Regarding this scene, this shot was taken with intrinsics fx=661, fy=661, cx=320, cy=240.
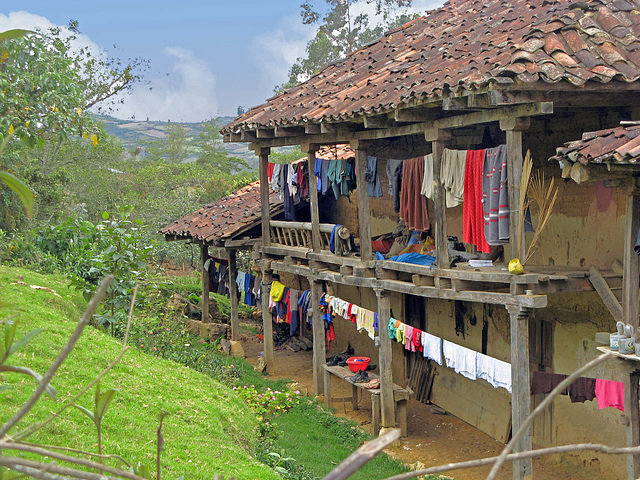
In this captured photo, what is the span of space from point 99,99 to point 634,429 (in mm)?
26289

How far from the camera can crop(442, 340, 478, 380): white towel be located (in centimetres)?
938

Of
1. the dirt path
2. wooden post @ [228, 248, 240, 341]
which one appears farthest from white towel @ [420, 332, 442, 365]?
wooden post @ [228, 248, 240, 341]

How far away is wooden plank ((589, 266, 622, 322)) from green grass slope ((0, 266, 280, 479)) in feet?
14.3

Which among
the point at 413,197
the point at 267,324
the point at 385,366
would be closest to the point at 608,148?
the point at 413,197

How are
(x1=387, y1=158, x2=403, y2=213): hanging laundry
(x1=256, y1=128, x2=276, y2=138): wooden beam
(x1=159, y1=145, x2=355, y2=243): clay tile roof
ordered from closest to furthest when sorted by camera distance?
(x1=387, y1=158, x2=403, y2=213): hanging laundry < (x1=256, y1=128, x2=276, y2=138): wooden beam < (x1=159, y1=145, x2=355, y2=243): clay tile roof

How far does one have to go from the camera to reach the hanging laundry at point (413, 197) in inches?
388

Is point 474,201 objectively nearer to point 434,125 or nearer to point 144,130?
point 434,125

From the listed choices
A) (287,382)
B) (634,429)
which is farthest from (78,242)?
(634,429)

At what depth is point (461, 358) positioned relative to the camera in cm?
Answer: 962

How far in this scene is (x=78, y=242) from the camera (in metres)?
16.4

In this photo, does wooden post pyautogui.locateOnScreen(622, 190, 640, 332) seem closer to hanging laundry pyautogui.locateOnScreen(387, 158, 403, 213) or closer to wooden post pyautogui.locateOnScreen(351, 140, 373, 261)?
hanging laundry pyautogui.locateOnScreen(387, 158, 403, 213)

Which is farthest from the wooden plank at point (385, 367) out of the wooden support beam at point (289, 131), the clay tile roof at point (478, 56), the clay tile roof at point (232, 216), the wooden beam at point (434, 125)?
the clay tile roof at point (232, 216)

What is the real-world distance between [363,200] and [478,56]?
3437mm

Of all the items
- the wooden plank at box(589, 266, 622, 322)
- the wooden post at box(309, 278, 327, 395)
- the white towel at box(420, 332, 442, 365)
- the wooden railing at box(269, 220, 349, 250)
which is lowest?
the wooden post at box(309, 278, 327, 395)
